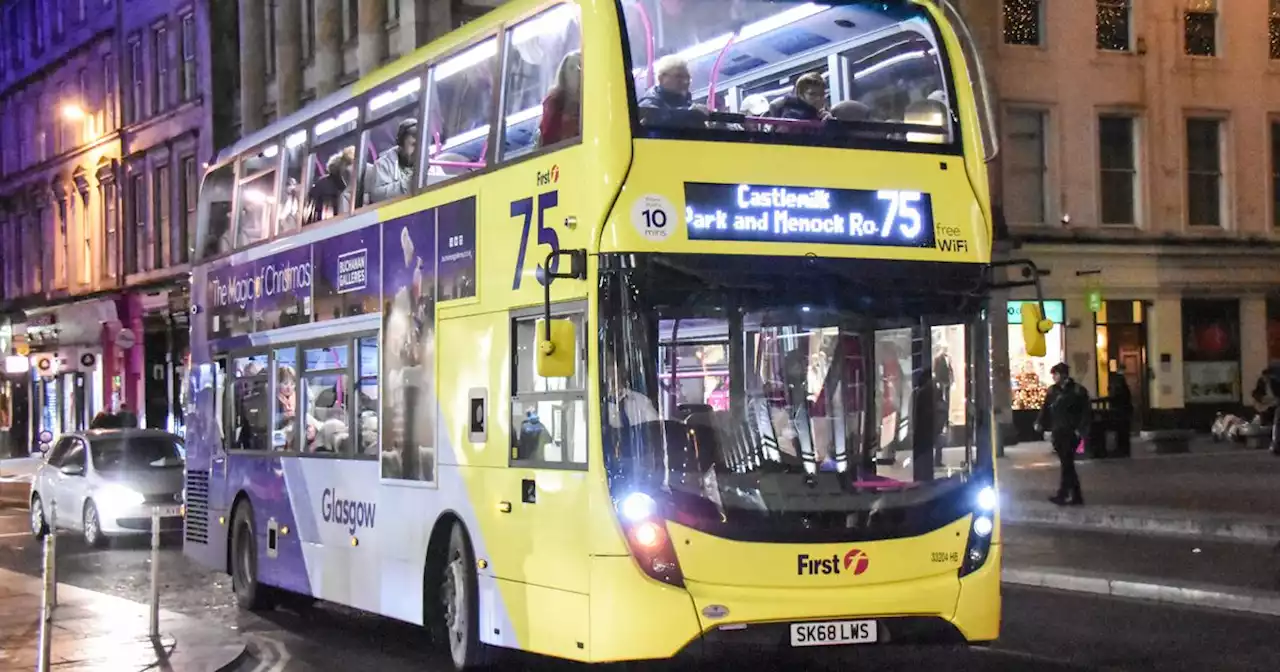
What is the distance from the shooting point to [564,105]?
30.1 ft

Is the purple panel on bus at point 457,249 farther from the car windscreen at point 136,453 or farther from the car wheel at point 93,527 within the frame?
the car windscreen at point 136,453

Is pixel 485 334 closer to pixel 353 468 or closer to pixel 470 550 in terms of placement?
pixel 470 550

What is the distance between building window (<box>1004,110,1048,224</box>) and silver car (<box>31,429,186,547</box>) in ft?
63.5

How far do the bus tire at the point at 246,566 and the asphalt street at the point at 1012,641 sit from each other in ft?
0.55

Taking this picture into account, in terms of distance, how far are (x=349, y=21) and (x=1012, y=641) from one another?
98.7 ft

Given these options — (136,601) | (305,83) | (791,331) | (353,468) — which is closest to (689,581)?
(791,331)

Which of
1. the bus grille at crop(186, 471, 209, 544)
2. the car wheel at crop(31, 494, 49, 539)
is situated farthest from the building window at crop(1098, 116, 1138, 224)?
the bus grille at crop(186, 471, 209, 544)

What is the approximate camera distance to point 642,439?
27.9ft

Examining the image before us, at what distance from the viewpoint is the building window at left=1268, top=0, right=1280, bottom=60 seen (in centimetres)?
3650

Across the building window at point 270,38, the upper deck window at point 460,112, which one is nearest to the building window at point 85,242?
the building window at point 270,38

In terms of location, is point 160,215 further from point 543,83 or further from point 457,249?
point 543,83

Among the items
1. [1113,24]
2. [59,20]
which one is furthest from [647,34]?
[59,20]

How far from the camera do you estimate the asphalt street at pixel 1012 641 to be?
1057 cm

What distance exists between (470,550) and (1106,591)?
6938mm
